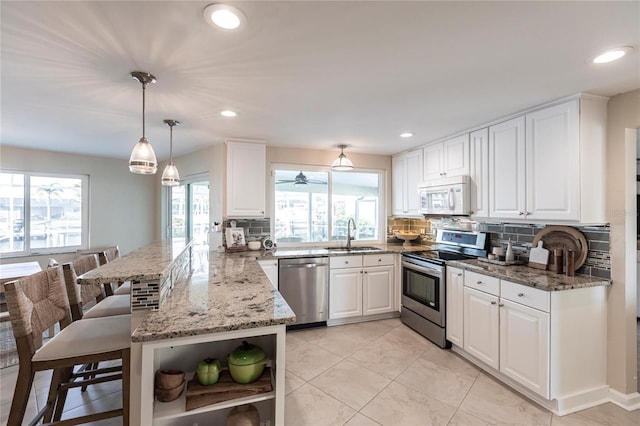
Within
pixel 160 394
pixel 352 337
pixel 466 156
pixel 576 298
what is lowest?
pixel 352 337

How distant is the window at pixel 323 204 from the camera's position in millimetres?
4301

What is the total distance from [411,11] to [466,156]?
228 cm

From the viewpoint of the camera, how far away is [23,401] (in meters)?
1.49

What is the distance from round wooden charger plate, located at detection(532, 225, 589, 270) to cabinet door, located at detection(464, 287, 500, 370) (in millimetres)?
626

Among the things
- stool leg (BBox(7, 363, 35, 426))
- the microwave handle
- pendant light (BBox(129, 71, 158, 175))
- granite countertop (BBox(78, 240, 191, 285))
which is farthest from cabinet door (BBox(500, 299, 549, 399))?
stool leg (BBox(7, 363, 35, 426))

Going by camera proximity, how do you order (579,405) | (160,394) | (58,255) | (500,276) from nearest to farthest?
(160,394)
(579,405)
(500,276)
(58,255)

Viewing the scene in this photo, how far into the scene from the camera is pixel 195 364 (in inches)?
61.6

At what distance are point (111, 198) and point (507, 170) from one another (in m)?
5.80

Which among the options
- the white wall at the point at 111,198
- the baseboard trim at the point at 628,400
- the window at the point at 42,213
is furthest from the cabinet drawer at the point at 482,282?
the window at the point at 42,213

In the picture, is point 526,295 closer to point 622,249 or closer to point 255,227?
point 622,249

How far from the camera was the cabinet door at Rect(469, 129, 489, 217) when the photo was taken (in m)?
3.02

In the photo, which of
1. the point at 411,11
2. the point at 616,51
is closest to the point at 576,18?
the point at 616,51

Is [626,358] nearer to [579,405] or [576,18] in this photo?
[579,405]

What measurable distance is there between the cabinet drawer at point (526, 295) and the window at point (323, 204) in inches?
92.3
